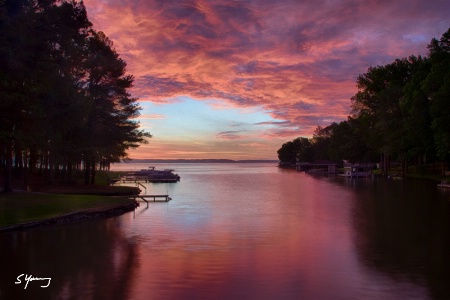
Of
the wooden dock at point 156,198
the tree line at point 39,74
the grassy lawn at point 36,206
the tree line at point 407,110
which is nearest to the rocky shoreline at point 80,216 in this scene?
the grassy lawn at point 36,206

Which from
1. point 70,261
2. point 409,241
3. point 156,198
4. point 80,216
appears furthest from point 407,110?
point 70,261

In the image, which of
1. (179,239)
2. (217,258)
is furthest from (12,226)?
(217,258)

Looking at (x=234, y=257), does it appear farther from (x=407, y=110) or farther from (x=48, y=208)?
(x=407, y=110)

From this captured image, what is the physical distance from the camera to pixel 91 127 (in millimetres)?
44656

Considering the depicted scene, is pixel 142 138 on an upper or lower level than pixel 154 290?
upper

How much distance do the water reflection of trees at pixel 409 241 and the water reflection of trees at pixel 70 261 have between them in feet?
35.6

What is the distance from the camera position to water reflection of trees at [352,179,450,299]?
1538 centimetres

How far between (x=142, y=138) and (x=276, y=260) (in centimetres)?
4044

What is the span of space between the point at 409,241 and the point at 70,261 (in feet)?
58.1

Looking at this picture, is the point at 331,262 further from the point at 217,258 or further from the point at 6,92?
the point at 6,92

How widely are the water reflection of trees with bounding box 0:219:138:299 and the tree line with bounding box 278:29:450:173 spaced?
4989cm

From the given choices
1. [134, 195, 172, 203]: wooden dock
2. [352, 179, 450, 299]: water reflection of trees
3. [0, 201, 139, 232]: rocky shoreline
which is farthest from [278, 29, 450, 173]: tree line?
[0, 201, 139, 232]: rocky shoreline

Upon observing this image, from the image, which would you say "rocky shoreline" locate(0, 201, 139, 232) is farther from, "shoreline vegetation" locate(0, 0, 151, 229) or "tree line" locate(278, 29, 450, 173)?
"tree line" locate(278, 29, 450, 173)

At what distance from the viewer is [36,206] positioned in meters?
27.8
